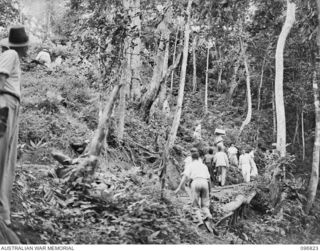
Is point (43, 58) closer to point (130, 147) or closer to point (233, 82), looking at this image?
point (130, 147)

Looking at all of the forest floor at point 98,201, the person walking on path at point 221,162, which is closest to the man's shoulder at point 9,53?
the forest floor at point 98,201

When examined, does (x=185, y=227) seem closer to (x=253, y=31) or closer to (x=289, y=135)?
(x=253, y=31)

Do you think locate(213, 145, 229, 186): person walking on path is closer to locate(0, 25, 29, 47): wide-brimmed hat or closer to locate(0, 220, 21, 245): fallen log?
locate(0, 220, 21, 245): fallen log

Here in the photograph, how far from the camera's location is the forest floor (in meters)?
5.48

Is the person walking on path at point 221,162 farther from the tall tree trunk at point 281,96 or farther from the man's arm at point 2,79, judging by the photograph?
the man's arm at point 2,79

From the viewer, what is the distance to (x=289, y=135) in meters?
28.7

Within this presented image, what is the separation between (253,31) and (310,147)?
8.25 metres

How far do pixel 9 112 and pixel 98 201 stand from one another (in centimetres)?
230

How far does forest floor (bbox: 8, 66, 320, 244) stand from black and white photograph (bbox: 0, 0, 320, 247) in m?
0.03

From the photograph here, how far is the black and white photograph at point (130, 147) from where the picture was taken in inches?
211

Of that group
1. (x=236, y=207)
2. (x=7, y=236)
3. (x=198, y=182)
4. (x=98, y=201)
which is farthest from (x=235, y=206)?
(x=7, y=236)

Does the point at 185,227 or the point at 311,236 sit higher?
the point at 185,227

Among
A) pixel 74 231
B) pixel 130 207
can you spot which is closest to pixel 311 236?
pixel 130 207

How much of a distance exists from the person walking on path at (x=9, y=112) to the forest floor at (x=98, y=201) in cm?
54
